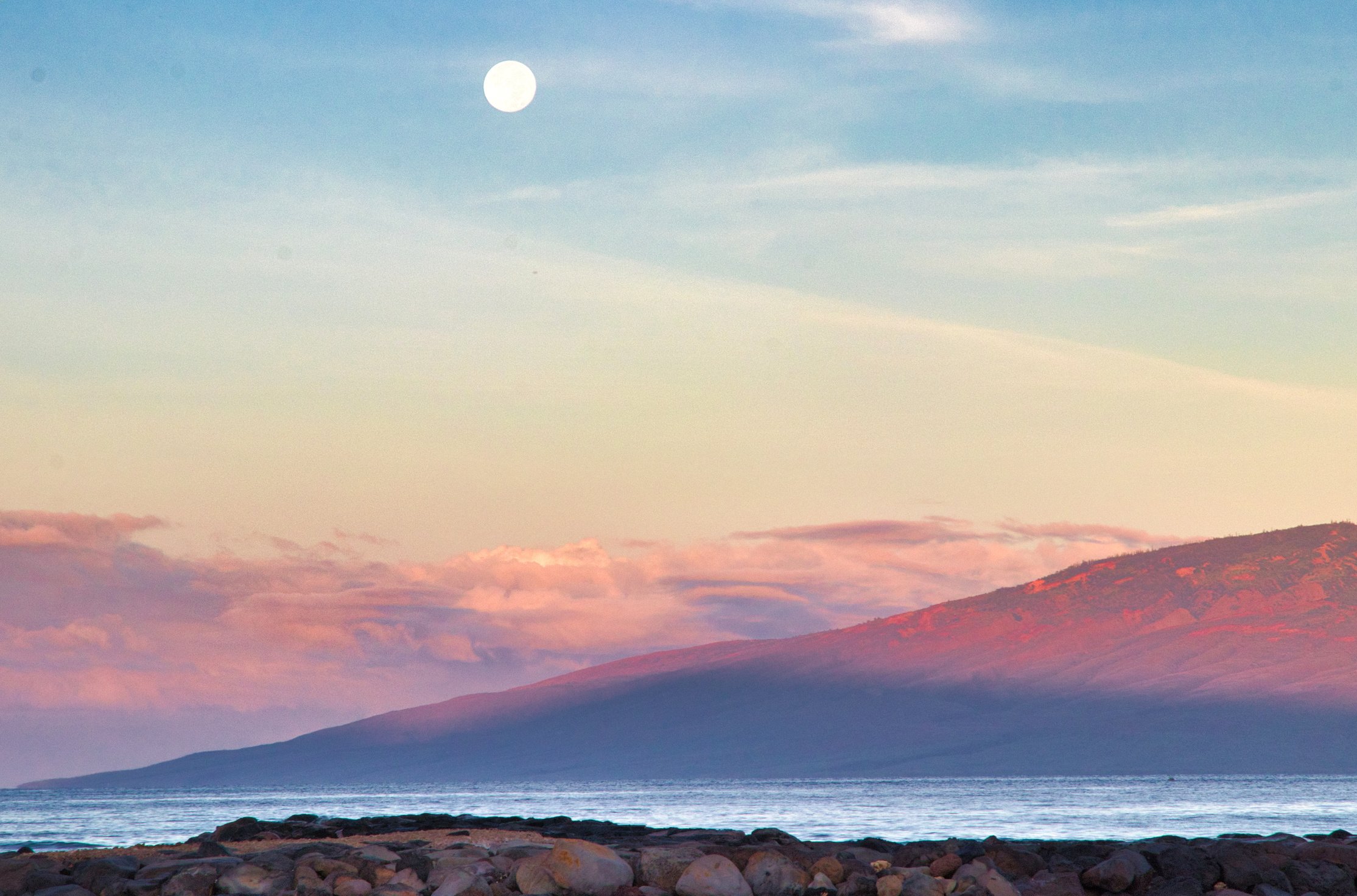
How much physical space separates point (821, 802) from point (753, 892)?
76567 millimetres

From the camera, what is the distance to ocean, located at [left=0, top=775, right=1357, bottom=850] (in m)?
50.5

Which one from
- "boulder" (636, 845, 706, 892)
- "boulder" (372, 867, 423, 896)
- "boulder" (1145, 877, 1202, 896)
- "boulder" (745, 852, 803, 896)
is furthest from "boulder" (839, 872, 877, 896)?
"boulder" (372, 867, 423, 896)

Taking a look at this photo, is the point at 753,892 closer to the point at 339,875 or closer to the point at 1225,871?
the point at 339,875

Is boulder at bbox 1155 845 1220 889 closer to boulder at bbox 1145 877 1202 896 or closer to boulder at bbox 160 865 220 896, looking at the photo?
boulder at bbox 1145 877 1202 896

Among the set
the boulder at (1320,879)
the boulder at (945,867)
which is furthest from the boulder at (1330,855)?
the boulder at (945,867)

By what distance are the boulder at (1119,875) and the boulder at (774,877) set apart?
9.06ft

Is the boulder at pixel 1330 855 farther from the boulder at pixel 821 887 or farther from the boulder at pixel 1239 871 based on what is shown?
the boulder at pixel 821 887

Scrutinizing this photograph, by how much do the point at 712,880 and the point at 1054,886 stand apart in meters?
4.14

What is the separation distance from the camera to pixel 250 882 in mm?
16469

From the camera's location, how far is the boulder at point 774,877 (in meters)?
16.7

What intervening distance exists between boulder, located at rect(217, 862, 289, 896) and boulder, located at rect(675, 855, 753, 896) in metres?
4.51

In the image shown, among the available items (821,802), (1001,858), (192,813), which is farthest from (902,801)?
(1001,858)

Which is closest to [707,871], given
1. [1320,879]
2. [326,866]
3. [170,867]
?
[326,866]

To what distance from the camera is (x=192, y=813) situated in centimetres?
8156
